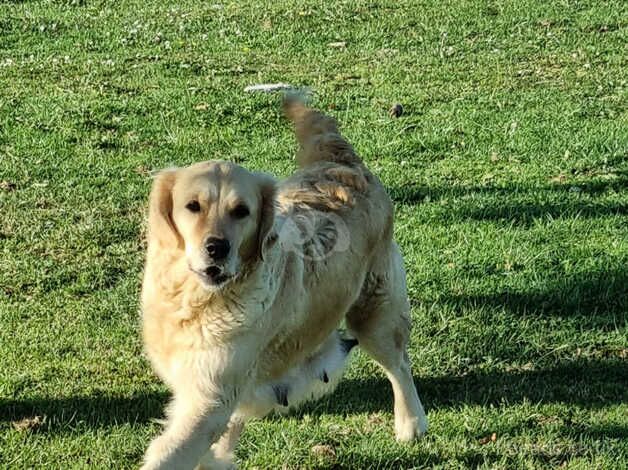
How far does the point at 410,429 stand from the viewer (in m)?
5.25

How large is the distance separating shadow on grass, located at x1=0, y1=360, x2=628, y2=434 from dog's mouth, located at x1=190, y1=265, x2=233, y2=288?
134 cm

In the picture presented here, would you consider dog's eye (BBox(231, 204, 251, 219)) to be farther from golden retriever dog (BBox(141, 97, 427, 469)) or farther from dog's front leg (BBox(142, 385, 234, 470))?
dog's front leg (BBox(142, 385, 234, 470))

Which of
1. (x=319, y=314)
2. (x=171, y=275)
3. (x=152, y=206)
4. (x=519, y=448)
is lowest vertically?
(x=519, y=448)

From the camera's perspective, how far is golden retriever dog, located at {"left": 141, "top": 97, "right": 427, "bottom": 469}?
414cm

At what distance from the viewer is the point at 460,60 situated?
43.0ft

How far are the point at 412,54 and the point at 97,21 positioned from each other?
4.42m

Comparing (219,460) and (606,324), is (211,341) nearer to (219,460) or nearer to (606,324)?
(219,460)

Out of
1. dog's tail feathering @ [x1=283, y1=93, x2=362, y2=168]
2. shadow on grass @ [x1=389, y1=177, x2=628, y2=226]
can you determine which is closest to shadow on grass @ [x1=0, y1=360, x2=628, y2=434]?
dog's tail feathering @ [x1=283, y1=93, x2=362, y2=168]

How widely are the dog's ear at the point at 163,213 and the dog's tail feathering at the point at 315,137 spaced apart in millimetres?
1494

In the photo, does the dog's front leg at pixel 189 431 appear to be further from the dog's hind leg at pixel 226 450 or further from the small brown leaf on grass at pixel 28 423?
the small brown leaf on grass at pixel 28 423

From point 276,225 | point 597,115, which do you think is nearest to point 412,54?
point 597,115

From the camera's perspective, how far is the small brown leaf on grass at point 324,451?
5.04 metres

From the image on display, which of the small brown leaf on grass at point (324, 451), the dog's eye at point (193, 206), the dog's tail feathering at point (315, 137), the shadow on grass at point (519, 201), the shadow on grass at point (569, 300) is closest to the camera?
the dog's eye at point (193, 206)

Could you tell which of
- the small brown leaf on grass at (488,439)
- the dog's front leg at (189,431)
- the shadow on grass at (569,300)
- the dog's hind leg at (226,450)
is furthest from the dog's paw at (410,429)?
the shadow on grass at (569,300)
